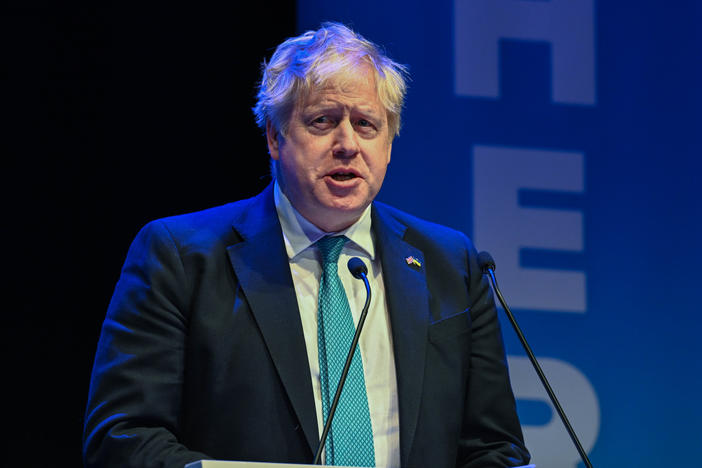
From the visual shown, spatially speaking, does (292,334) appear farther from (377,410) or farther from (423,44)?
(423,44)

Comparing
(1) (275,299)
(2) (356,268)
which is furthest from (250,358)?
(2) (356,268)

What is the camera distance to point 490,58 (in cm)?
364

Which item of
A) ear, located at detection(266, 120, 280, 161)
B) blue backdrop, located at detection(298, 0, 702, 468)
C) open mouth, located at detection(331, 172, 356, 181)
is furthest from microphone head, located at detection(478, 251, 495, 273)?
blue backdrop, located at detection(298, 0, 702, 468)

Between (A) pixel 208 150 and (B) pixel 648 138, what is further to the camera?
A: (B) pixel 648 138

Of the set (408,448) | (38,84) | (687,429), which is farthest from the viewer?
(687,429)

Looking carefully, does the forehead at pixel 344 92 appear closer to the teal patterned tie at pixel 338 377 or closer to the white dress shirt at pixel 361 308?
the white dress shirt at pixel 361 308

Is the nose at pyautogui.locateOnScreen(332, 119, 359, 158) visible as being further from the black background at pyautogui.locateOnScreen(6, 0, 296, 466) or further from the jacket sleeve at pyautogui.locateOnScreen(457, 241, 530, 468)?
the black background at pyautogui.locateOnScreen(6, 0, 296, 466)

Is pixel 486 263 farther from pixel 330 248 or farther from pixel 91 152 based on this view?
pixel 91 152

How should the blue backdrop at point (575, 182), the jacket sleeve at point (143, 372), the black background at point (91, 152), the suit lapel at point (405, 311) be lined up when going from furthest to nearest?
the blue backdrop at point (575, 182)
the black background at point (91, 152)
the suit lapel at point (405, 311)
the jacket sleeve at point (143, 372)

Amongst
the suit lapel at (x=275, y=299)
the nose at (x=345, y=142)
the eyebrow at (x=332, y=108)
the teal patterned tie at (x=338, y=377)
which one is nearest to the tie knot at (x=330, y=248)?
the teal patterned tie at (x=338, y=377)

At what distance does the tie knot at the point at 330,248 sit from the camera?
2385 mm

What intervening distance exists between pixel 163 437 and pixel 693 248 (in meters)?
2.47

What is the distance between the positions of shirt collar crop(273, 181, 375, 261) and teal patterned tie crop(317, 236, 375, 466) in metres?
0.08

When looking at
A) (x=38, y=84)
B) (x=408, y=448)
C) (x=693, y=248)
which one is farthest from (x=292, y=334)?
(x=693, y=248)
